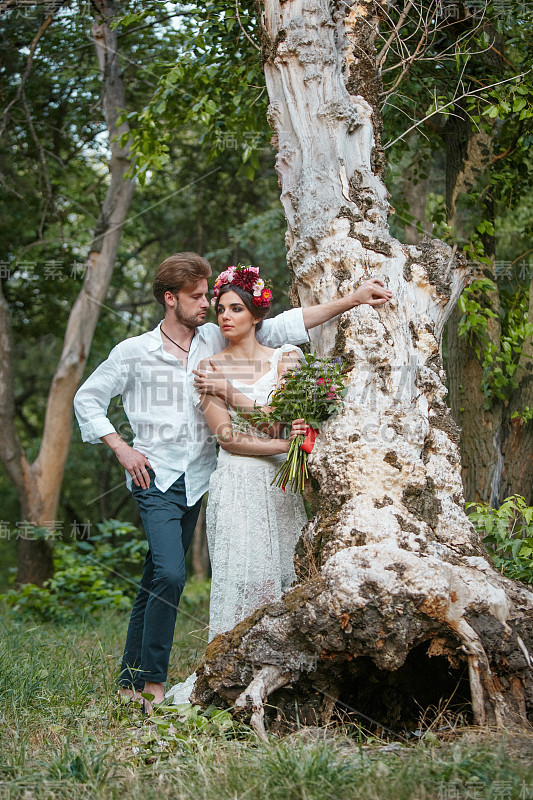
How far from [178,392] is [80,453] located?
11935 millimetres

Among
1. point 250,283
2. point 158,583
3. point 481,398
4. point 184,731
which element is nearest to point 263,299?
point 250,283

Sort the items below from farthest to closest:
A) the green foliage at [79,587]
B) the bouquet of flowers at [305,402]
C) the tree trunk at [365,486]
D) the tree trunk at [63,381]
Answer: the tree trunk at [63,381] → the green foliage at [79,587] → the bouquet of flowers at [305,402] → the tree trunk at [365,486]

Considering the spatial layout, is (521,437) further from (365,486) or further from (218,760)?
(218,760)

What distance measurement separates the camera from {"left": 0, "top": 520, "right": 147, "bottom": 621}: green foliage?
28.8 ft

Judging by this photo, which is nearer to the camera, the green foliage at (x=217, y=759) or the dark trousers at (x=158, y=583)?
the green foliage at (x=217, y=759)

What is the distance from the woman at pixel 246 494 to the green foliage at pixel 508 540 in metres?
1.39

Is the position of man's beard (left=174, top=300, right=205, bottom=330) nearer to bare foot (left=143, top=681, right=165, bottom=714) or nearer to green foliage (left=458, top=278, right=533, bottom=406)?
bare foot (left=143, top=681, right=165, bottom=714)

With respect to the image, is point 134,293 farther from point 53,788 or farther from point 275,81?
point 53,788

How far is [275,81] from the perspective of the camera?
489 cm

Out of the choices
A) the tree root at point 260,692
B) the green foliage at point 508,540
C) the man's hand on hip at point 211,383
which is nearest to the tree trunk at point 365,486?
the tree root at point 260,692

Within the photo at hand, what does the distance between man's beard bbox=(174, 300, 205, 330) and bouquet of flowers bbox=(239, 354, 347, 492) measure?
745 mm

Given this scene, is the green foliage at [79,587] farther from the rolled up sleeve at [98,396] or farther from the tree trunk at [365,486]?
the tree trunk at [365,486]

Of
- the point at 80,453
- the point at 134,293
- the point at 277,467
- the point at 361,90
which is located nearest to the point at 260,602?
the point at 277,467

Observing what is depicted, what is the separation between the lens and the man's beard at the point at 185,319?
177 inches
